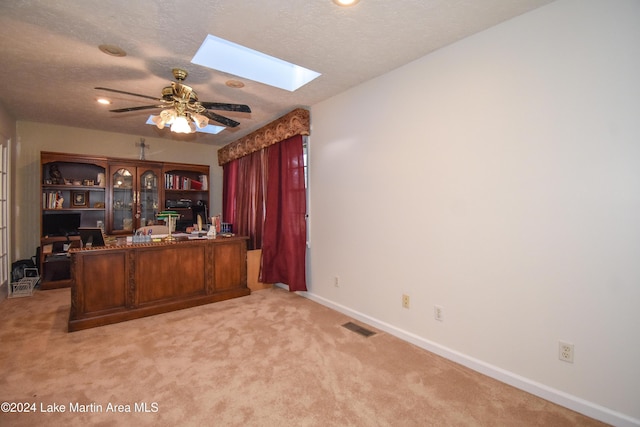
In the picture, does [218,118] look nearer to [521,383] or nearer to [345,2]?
[345,2]

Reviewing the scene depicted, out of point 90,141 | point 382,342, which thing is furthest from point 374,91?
point 90,141

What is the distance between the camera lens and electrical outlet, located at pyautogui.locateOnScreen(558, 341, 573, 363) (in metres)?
1.81

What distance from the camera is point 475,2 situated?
1.88m

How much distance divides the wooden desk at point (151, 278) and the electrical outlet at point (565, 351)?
3344 mm

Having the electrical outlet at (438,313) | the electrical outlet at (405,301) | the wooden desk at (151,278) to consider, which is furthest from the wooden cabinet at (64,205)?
the electrical outlet at (438,313)

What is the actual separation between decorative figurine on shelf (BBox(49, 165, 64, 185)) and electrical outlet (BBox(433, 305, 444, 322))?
5.77 m

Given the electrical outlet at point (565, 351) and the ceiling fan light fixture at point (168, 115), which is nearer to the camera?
the electrical outlet at point (565, 351)

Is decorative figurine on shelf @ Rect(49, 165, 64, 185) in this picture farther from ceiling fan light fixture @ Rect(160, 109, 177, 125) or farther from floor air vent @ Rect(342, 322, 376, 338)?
floor air vent @ Rect(342, 322, 376, 338)

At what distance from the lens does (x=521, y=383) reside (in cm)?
198

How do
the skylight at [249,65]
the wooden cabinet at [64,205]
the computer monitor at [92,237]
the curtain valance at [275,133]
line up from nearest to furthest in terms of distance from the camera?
1. the skylight at [249,65]
2. the computer monitor at [92,237]
3. the curtain valance at [275,133]
4. the wooden cabinet at [64,205]

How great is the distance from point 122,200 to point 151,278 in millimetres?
2644

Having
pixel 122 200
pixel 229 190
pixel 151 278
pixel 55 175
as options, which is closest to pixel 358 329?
pixel 151 278

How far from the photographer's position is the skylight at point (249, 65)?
109 inches

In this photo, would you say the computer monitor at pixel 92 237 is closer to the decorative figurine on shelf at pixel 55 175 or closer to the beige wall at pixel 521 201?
the decorative figurine on shelf at pixel 55 175
